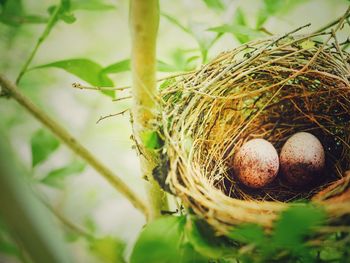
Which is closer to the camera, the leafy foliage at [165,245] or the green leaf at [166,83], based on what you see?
the leafy foliage at [165,245]

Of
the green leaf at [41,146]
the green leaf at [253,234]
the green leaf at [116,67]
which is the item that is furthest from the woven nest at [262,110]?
the green leaf at [41,146]

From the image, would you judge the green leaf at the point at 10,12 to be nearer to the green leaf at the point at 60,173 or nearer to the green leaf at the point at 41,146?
the green leaf at the point at 41,146

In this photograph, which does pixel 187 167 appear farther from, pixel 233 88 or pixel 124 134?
pixel 124 134

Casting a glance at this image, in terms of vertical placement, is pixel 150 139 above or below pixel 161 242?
above

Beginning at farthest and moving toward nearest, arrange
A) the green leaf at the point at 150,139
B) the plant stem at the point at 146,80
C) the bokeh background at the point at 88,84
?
the bokeh background at the point at 88,84, the green leaf at the point at 150,139, the plant stem at the point at 146,80

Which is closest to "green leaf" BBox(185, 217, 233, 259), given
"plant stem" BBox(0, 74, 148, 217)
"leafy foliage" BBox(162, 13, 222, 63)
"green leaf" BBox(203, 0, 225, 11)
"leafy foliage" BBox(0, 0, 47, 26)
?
"plant stem" BBox(0, 74, 148, 217)

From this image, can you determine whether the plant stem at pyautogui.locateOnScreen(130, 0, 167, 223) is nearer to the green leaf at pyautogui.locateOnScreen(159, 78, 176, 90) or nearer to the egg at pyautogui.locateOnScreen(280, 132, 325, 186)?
the green leaf at pyautogui.locateOnScreen(159, 78, 176, 90)

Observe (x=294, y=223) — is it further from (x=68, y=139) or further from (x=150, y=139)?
(x=68, y=139)

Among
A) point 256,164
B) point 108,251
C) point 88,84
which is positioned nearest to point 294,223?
point 108,251
